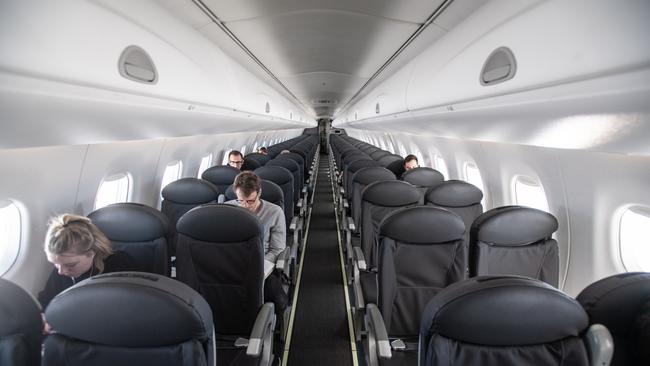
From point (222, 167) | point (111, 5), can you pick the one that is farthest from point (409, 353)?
point (222, 167)

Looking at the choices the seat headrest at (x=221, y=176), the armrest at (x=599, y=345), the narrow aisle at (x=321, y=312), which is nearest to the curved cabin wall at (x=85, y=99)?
the seat headrest at (x=221, y=176)

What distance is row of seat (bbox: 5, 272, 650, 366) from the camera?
1.33m

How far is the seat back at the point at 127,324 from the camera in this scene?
1.34m

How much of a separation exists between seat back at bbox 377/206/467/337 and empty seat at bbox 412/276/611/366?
1435 mm

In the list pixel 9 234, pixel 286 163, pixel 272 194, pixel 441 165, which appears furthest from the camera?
pixel 441 165

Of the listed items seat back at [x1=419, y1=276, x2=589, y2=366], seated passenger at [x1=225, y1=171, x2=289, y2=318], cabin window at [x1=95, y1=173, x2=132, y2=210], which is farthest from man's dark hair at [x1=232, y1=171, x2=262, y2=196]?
seat back at [x1=419, y1=276, x2=589, y2=366]

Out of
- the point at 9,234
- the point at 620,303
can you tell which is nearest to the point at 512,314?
the point at 620,303

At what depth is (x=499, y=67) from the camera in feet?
8.61

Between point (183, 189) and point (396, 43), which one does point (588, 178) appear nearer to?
point (396, 43)

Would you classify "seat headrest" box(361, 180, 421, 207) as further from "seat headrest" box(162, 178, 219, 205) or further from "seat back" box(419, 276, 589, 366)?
"seat back" box(419, 276, 589, 366)

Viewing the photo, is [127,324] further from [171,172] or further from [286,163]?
[286,163]

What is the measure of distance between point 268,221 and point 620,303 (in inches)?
130

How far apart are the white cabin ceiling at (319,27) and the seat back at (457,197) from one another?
1.81 metres

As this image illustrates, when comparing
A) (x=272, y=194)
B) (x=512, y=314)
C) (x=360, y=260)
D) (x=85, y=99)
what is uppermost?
(x=85, y=99)
